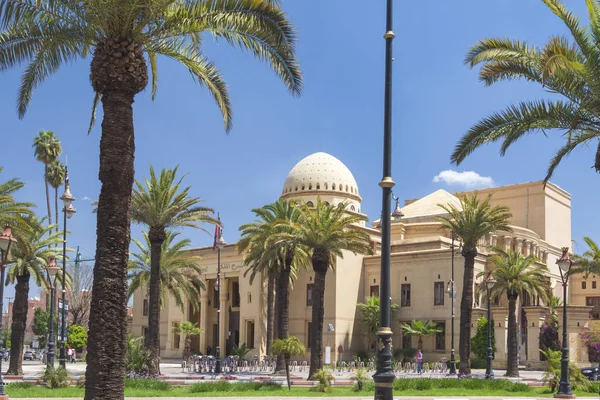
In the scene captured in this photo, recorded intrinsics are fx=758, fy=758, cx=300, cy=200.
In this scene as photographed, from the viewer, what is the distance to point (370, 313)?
54000 millimetres

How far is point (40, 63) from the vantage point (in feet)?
55.5

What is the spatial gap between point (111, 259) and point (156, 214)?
20.0m

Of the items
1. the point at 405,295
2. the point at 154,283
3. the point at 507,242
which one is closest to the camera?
the point at 154,283

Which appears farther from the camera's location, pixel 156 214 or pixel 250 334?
pixel 250 334

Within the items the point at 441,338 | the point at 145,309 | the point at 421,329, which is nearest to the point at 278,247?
the point at 421,329

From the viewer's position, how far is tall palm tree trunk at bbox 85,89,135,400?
43.7 ft

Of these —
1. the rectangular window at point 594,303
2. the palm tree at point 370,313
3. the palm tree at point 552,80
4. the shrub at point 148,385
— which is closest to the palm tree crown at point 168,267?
the palm tree at point 370,313

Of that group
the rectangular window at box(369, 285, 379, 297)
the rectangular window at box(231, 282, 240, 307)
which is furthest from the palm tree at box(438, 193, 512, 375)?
the rectangular window at box(231, 282, 240, 307)

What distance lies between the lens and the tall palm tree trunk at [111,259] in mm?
13312

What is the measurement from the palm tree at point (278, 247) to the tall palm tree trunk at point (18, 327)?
37.8ft

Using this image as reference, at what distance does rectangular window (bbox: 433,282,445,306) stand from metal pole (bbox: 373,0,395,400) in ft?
138

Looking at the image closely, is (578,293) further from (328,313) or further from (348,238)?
(348,238)

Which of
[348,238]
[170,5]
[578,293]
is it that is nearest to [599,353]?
[348,238]

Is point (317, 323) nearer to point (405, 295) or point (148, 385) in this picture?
point (148, 385)
